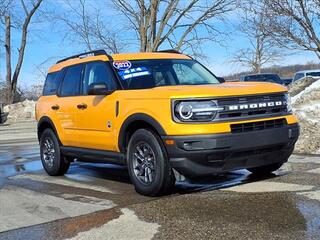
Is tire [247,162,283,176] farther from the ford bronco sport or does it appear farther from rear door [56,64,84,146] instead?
rear door [56,64,84,146]

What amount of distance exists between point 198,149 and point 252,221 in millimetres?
1179

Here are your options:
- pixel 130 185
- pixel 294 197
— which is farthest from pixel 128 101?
pixel 294 197

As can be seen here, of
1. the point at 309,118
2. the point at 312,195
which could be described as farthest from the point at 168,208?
the point at 309,118

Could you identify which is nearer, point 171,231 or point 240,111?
point 171,231

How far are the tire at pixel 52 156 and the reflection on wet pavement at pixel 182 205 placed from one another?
19 centimetres

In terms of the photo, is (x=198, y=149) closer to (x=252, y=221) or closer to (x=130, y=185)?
(x=252, y=221)

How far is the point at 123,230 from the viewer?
5.19 metres

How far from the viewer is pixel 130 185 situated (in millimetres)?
7652

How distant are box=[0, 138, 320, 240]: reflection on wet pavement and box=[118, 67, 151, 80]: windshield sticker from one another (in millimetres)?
1582

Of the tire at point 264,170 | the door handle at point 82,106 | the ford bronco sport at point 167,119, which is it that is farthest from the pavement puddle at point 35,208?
the tire at point 264,170

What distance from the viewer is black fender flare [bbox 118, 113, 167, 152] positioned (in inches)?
249

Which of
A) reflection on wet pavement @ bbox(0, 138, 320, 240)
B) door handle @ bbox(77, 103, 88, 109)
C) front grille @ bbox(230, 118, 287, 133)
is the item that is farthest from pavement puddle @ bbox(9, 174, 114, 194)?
front grille @ bbox(230, 118, 287, 133)

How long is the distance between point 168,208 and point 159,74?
2301 mm

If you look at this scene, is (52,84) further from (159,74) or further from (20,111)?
(20,111)
